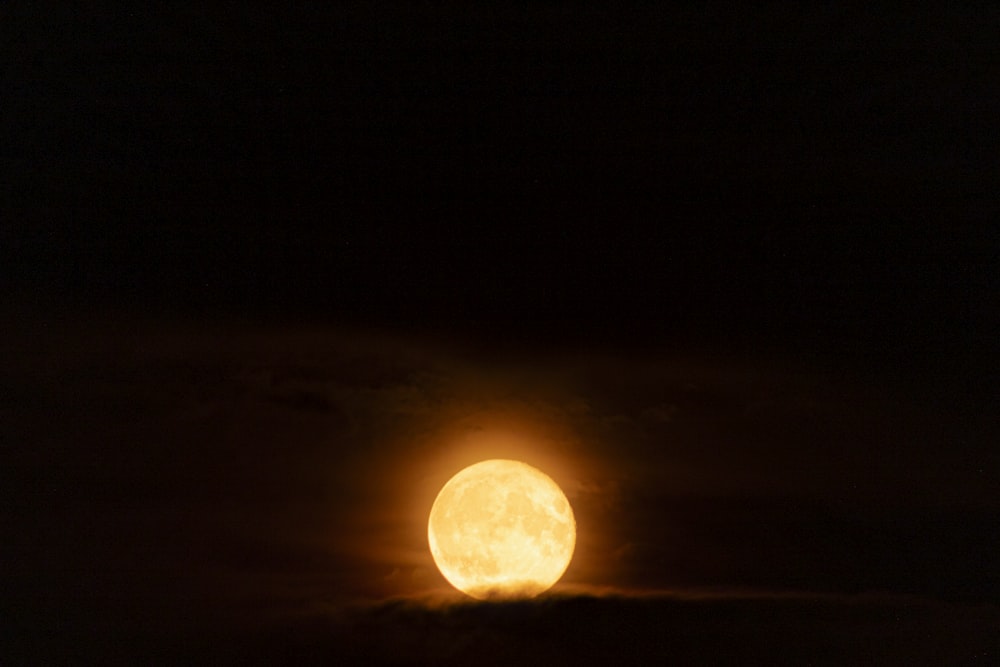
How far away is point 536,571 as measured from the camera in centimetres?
859

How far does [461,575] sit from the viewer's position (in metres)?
8.70

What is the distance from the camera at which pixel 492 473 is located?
8.73 metres

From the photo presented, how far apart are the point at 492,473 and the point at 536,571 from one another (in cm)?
113

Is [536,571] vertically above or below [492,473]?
below

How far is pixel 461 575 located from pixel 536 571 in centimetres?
81

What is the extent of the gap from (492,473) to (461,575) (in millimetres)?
1138

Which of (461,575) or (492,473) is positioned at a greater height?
(492,473)
